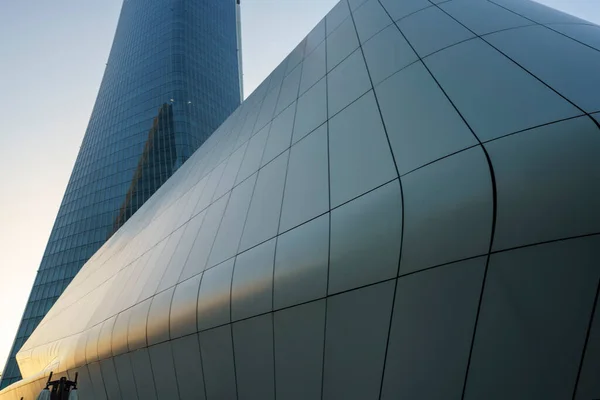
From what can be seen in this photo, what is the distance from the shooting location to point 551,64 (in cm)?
623

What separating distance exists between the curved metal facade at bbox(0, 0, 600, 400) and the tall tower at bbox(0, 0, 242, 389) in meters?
69.0

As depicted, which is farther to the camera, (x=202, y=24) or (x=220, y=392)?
(x=202, y=24)

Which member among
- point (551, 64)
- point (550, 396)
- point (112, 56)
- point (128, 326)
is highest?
point (112, 56)

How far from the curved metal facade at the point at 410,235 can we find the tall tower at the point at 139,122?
227ft

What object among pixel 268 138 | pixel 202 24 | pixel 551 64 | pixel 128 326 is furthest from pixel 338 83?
pixel 202 24

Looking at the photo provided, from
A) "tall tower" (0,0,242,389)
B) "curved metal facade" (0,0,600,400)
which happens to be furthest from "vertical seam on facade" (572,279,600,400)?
"tall tower" (0,0,242,389)


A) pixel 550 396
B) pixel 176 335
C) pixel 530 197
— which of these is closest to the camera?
pixel 550 396

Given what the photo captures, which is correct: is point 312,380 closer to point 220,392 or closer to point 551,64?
point 220,392

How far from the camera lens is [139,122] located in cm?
8575

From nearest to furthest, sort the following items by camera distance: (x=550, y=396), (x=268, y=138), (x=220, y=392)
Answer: (x=550, y=396) → (x=220, y=392) → (x=268, y=138)

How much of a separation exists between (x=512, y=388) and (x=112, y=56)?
131m

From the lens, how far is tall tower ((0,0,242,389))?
244ft

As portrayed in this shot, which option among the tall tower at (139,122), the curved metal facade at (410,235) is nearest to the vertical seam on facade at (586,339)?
the curved metal facade at (410,235)

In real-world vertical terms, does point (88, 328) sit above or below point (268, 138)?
below
